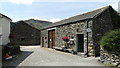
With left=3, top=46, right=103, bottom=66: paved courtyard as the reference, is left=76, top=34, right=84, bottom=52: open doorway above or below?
above

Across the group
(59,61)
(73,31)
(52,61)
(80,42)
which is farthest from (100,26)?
(52,61)

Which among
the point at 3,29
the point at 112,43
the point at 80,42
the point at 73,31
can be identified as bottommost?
the point at 80,42

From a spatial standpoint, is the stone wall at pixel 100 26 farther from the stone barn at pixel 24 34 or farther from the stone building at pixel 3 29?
the stone barn at pixel 24 34

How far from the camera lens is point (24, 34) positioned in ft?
121

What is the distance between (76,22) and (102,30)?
3258 millimetres

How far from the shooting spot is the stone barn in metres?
36.3

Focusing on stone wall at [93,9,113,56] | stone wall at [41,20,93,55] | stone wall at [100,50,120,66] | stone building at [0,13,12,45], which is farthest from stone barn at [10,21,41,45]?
stone wall at [100,50,120,66]

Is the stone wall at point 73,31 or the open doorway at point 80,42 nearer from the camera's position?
the stone wall at point 73,31

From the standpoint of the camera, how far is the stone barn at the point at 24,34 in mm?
36334

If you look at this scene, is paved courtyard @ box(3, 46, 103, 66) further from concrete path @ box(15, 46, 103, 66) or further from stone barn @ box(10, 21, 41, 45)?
stone barn @ box(10, 21, 41, 45)

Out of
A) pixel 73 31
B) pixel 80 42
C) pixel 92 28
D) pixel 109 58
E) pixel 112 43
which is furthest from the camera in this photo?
pixel 73 31

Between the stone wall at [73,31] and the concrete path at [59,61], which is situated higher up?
the stone wall at [73,31]

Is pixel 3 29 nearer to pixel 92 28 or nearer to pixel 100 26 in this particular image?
pixel 92 28

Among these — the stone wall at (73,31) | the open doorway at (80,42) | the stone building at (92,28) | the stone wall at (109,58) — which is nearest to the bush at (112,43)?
the stone wall at (109,58)
